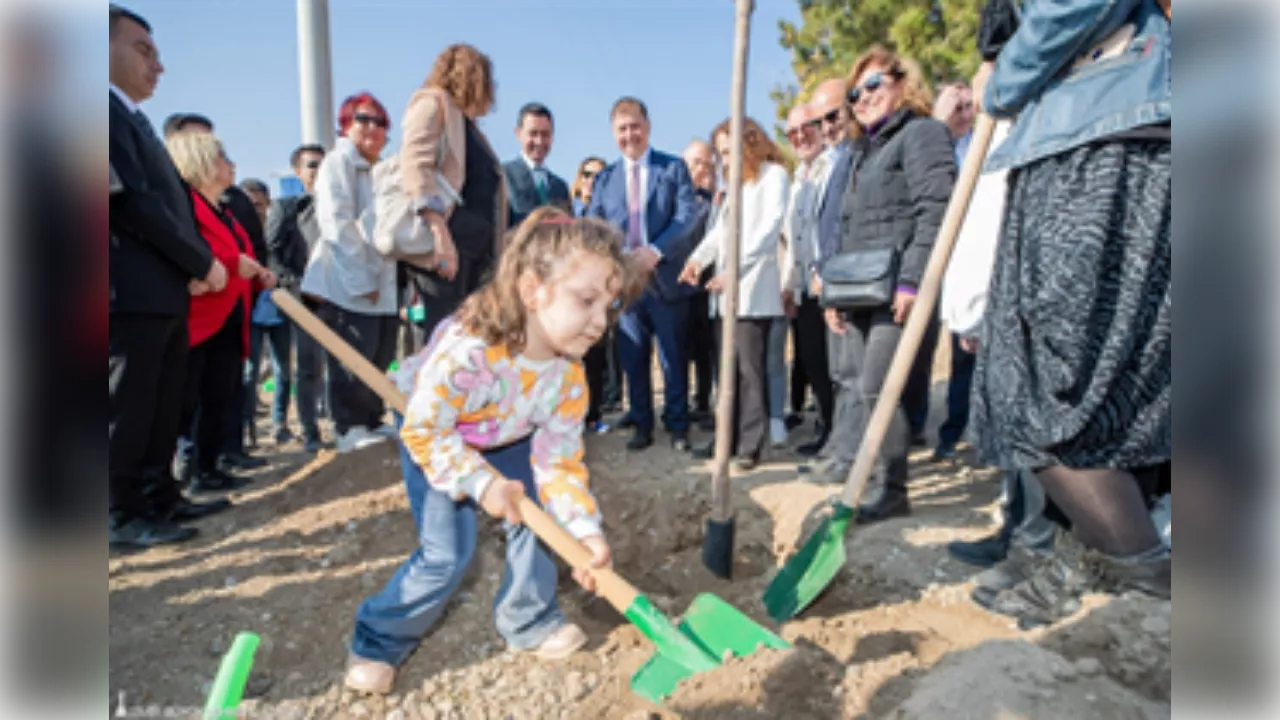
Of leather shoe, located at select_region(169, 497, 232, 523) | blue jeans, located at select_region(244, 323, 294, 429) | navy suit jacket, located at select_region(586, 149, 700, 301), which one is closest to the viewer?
leather shoe, located at select_region(169, 497, 232, 523)

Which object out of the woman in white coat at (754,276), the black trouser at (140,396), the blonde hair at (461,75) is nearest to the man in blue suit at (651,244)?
the woman in white coat at (754,276)

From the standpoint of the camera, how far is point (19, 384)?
1.24 ft

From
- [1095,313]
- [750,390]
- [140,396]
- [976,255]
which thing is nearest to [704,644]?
[1095,313]

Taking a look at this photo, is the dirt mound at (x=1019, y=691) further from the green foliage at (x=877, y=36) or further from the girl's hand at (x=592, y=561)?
the green foliage at (x=877, y=36)

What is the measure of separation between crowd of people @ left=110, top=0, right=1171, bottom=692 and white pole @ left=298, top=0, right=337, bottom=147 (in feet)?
9.13

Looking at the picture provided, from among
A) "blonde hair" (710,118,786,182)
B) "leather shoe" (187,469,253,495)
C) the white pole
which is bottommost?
"leather shoe" (187,469,253,495)

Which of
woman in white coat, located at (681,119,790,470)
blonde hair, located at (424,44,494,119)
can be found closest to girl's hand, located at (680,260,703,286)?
woman in white coat, located at (681,119,790,470)

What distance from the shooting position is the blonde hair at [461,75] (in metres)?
3.42

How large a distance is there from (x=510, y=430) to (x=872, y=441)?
133 cm

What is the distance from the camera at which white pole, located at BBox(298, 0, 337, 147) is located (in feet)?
22.8

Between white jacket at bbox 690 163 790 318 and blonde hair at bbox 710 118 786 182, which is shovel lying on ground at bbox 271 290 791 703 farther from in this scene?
blonde hair at bbox 710 118 786 182

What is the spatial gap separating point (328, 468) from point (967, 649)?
124 inches

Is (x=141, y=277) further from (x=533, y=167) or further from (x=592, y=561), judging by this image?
(x=533, y=167)

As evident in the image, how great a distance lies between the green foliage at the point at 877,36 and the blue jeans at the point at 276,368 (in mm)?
9744
